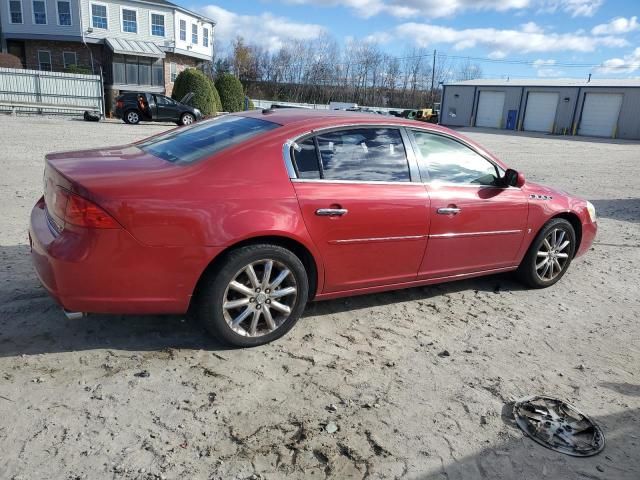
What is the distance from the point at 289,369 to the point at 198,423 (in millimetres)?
767

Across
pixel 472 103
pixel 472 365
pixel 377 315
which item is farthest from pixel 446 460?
pixel 472 103

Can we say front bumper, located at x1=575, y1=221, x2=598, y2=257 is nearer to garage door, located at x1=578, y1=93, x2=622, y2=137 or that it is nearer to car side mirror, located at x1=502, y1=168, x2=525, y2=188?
car side mirror, located at x1=502, y1=168, x2=525, y2=188

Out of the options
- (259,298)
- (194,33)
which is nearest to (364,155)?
(259,298)

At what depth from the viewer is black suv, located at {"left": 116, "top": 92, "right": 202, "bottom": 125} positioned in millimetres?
25016

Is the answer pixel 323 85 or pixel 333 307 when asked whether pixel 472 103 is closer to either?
pixel 323 85

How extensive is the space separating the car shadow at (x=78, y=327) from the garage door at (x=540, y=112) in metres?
43.4

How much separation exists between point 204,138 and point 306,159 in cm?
83

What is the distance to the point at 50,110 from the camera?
26.6 meters

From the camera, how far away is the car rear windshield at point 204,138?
3.61 metres

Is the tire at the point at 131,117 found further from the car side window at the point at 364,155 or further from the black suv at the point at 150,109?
the car side window at the point at 364,155

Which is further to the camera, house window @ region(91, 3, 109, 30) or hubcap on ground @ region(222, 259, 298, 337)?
house window @ region(91, 3, 109, 30)

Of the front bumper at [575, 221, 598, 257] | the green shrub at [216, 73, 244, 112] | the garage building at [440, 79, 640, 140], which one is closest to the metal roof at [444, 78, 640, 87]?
the garage building at [440, 79, 640, 140]

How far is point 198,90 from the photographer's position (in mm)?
30703

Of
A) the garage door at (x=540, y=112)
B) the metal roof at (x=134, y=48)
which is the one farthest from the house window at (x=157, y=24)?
the garage door at (x=540, y=112)
